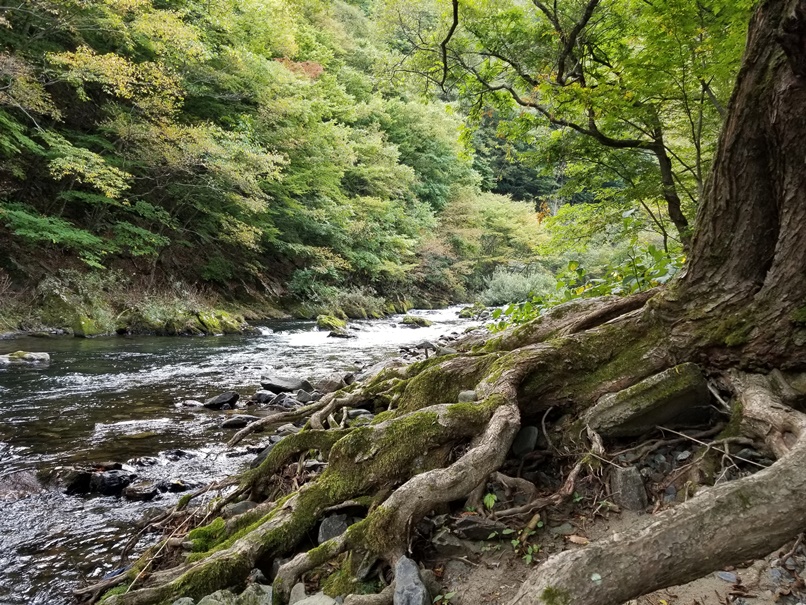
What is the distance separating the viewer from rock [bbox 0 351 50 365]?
9562mm

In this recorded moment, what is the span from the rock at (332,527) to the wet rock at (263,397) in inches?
207

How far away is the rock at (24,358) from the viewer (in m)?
9.56

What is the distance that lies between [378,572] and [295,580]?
48cm

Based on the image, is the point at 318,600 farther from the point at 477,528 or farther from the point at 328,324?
the point at 328,324

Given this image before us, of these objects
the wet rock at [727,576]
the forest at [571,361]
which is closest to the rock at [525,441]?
the forest at [571,361]

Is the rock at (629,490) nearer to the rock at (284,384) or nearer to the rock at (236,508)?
the rock at (236,508)

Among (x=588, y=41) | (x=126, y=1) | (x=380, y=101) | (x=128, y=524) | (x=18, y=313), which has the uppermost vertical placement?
(x=380, y=101)

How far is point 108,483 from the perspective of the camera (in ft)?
15.0

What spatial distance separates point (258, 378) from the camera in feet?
32.0

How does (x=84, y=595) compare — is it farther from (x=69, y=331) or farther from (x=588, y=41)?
(x=69, y=331)

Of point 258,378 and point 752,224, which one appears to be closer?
point 752,224

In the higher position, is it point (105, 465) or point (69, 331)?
point (69, 331)

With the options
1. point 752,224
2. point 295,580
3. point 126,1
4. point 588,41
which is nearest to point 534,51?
point 588,41

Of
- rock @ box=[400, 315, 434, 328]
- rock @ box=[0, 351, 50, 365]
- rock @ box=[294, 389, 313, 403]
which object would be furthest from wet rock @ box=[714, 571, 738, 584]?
rock @ box=[400, 315, 434, 328]
